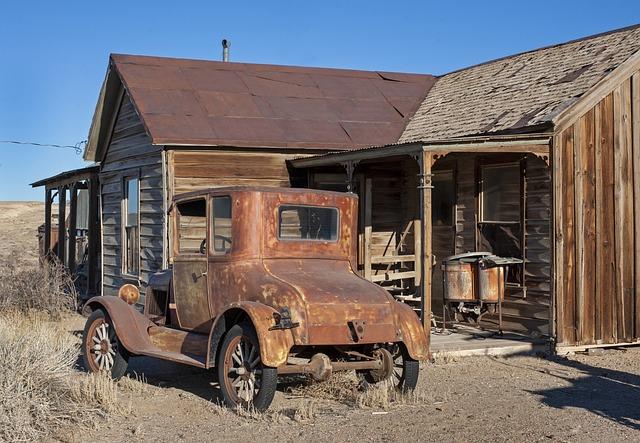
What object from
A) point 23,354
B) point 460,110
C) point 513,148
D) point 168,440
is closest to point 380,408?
point 168,440

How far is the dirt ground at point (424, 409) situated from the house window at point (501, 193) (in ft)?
9.06

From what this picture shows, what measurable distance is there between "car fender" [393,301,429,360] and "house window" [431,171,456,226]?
5.86 metres

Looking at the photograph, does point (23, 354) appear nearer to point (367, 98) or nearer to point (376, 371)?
point (376, 371)

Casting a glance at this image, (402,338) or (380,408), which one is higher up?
(402,338)

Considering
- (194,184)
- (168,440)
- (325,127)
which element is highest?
(325,127)

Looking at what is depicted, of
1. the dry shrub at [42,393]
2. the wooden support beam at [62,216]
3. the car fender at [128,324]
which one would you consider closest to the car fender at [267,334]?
the dry shrub at [42,393]

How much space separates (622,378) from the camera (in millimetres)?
9930

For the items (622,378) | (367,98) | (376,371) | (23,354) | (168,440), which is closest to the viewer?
(168,440)

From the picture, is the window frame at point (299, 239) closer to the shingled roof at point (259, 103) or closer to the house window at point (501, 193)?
the house window at point (501, 193)

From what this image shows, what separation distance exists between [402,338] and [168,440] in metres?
2.31

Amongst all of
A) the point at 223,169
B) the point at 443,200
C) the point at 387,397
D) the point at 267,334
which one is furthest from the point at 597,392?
the point at 223,169

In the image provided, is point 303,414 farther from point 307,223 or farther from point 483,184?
point 483,184

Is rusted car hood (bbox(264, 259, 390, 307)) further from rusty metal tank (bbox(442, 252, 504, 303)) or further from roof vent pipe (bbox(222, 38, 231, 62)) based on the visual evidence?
roof vent pipe (bbox(222, 38, 231, 62))

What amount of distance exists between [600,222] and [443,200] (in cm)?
292
